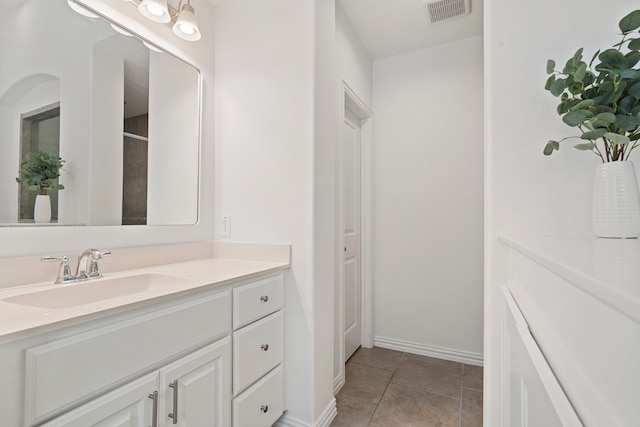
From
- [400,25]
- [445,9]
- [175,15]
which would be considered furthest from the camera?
[400,25]

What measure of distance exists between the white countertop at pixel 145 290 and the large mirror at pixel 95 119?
10.8 inches

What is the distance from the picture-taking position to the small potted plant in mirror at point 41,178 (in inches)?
44.1

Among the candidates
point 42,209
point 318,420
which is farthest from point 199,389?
point 42,209

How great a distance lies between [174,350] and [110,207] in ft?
2.66

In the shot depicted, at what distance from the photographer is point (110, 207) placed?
138 cm

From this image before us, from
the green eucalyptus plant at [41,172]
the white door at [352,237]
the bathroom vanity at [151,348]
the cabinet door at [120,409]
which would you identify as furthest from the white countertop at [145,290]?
the white door at [352,237]

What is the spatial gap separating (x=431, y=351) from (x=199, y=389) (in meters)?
2.07

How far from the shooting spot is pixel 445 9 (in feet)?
6.73

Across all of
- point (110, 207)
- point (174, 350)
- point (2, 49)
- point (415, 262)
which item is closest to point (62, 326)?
point (174, 350)

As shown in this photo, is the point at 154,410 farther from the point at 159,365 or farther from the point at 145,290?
the point at 145,290

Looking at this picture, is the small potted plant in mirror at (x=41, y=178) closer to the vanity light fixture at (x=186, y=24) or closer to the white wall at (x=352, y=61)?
the vanity light fixture at (x=186, y=24)

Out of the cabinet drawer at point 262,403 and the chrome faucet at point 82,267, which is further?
the cabinet drawer at point 262,403

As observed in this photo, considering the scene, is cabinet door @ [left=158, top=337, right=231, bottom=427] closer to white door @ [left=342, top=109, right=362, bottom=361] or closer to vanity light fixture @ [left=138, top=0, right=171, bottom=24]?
white door @ [left=342, top=109, right=362, bottom=361]

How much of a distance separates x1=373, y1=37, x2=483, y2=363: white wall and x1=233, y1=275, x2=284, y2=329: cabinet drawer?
1444 millimetres
